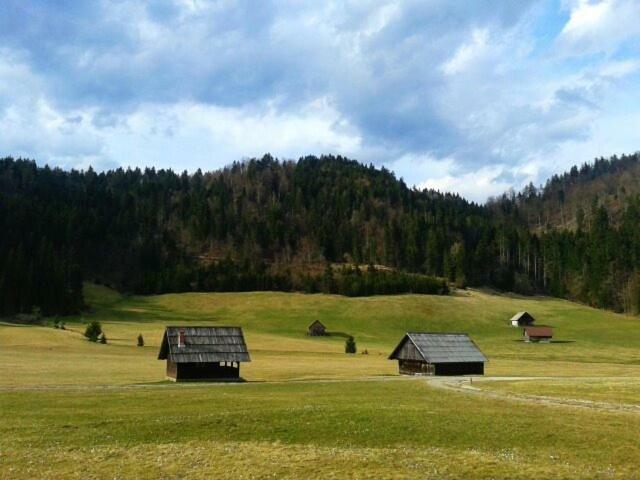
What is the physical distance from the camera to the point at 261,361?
79.8 meters

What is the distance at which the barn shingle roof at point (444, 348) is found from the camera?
2625 inches

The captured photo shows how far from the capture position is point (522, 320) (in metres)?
141

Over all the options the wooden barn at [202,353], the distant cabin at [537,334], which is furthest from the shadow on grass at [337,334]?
the wooden barn at [202,353]

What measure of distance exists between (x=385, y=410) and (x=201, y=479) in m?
15.9

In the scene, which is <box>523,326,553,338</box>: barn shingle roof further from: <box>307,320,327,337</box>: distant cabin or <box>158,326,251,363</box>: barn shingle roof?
<box>158,326,251,363</box>: barn shingle roof

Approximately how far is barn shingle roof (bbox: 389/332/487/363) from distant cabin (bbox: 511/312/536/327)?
7472cm

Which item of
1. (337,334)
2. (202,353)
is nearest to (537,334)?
(337,334)

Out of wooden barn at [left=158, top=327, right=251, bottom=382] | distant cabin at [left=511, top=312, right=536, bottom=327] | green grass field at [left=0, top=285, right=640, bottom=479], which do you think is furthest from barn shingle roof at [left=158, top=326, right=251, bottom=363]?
distant cabin at [left=511, top=312, right=536, bottom=327]

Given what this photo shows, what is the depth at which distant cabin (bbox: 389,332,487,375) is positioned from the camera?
6694cm

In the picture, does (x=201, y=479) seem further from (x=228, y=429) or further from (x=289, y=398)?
(x=289, y=398)

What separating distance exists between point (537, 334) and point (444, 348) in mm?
61875

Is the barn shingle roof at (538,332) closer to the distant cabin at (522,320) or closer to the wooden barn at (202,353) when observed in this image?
the distant cabin at (522,320)

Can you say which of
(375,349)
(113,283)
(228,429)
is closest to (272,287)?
(113,283)

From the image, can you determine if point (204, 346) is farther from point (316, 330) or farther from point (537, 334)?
point (537, 334)
